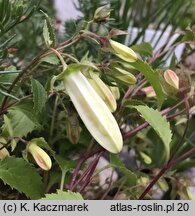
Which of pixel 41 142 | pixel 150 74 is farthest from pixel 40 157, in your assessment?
pixel 150 74

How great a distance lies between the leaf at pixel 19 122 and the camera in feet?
1.41

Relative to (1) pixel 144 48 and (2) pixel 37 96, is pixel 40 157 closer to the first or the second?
(2) pixel 37 96

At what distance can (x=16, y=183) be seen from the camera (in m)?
0.40

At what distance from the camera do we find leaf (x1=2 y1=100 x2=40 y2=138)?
0.43m

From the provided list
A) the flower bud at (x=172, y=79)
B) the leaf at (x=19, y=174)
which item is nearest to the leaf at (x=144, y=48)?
the flower bud at (x=172, y=79)

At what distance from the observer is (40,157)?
39 centimetres

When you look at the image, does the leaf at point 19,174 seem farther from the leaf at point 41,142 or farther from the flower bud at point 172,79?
the flower bud at point 172,79

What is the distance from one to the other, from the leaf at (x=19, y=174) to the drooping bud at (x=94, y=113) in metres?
0.09

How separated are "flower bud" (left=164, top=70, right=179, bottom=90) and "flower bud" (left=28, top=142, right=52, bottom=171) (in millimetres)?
132

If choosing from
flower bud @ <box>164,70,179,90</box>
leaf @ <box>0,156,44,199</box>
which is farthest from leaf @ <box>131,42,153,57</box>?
leaf @ <box>0,156,44,199</box>

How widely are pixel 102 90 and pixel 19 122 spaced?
0.13m

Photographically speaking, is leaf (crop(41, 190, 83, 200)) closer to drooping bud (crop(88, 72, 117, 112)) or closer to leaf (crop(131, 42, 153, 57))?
drooping bud (crop(88, 72, 117, 112))

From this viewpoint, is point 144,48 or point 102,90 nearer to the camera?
point 102,90
